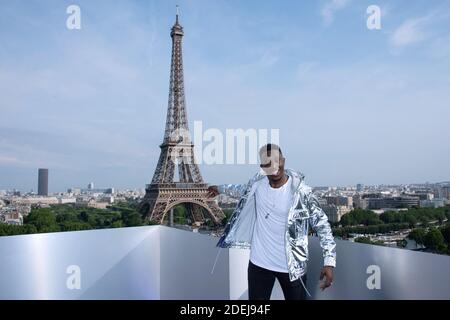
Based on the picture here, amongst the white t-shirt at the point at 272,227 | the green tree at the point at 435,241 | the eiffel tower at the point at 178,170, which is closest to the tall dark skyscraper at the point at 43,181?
the eiffel tower at the point at 178,170

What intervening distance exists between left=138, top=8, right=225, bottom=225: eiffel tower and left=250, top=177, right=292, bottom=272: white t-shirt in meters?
13.4

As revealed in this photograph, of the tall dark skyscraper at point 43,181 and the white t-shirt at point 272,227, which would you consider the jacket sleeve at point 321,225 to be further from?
the tall dark skyscraper at point 43,181

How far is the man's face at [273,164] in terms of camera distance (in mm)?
1386

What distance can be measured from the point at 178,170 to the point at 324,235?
48.6 feet

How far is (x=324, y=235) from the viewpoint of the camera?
1381 millimetres

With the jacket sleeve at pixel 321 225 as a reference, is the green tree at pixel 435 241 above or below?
below

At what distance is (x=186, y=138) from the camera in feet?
54.3

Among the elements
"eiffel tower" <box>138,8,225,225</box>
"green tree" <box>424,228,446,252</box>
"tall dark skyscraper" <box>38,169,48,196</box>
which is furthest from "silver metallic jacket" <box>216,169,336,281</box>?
"tall dark skyscraper" <box>38,169,48,196</box>

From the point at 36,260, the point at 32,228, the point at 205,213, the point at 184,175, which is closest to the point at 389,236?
the point at 205,213

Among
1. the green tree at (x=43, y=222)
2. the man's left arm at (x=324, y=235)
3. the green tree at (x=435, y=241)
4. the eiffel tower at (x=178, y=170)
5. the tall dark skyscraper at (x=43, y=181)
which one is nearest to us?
the man's left arm at (x=324, y=235)

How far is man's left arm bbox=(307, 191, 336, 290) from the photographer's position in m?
1.35

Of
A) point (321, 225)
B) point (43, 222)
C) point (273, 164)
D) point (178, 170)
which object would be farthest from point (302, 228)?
→ point (43, 222)

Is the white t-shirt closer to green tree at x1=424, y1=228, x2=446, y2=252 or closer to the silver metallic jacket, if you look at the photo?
the silver metallic jacket
